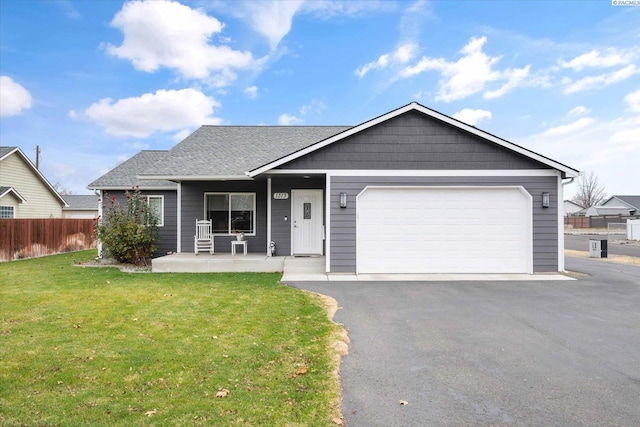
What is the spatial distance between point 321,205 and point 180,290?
5.46 meters

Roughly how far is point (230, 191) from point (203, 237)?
5.80 feet

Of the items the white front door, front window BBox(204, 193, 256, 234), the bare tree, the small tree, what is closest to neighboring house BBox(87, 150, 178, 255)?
the small tree

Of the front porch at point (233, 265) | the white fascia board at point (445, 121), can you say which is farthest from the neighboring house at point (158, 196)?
the white fascia board at point (445, 121)

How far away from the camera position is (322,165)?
984cm

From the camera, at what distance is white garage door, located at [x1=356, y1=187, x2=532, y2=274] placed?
9844 millimetres

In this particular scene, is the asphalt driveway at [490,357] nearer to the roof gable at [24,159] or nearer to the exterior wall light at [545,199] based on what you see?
the exterior wall light at [545,199]

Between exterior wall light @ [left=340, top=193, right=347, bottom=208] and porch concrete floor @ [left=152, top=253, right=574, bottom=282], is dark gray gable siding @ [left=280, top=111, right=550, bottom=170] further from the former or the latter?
porch concrete floor @ [left=152, top=253, right=574, bottom=282]

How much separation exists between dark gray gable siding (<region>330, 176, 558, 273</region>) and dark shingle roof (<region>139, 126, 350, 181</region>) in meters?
3.48

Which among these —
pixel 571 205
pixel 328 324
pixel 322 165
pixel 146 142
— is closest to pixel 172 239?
pixel 322 165

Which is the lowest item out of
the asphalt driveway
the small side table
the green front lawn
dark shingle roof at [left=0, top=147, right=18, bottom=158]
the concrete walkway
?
the asphalt driveway

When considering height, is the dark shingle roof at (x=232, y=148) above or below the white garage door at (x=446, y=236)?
above

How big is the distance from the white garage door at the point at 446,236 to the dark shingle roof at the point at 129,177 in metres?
7.40

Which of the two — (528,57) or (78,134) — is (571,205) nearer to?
(528,57)

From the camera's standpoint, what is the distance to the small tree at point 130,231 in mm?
11219
